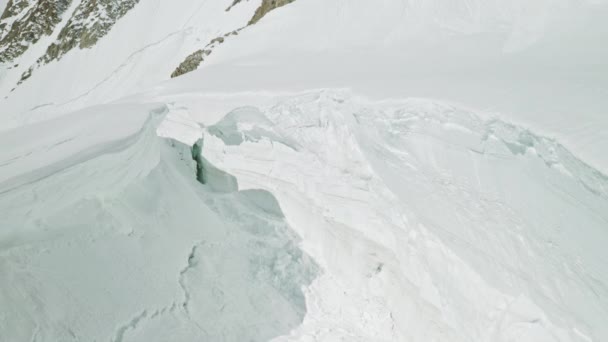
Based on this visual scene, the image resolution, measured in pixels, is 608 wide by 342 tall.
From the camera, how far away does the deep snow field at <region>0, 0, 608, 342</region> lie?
459 cm

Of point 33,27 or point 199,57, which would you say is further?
point 33,27

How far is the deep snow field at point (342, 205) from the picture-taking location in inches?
181

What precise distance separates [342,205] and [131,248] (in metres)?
2.86

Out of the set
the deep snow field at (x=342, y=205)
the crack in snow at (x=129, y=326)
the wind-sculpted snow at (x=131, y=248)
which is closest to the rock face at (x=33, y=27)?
the deep snow field at (x=342, y=205)

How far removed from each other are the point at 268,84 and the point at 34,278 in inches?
207

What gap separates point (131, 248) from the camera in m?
5.38

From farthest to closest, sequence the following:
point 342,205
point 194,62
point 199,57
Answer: point 194,62
point 199,57
point 342,205

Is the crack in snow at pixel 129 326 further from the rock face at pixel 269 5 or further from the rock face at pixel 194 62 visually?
the rock face at pixel 194 62

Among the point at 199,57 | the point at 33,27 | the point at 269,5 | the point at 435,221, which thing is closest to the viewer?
the point at 435,221

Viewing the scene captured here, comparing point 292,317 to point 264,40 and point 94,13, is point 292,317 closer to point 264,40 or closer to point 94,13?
point 264,40

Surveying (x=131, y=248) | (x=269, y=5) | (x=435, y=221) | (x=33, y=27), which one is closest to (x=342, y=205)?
(x=435, y=221)

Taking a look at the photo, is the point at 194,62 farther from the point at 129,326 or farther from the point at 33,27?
the point at 33,27

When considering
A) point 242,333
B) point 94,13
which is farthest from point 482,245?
point 94,13

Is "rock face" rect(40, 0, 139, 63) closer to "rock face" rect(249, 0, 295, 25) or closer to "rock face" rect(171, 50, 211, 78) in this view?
"rock face" rect(171, 50, 211, 78)
